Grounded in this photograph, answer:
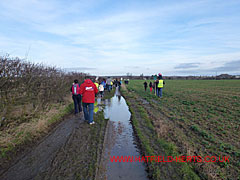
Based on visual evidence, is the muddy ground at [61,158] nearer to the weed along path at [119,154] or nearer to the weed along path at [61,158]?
the weed along path at [61,158]

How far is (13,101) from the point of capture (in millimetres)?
5703

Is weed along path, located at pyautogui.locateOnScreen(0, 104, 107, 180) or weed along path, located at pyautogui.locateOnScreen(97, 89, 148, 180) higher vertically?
weed along path, located at pyautogui.locateOnScreen(0, 104, 107, 180)

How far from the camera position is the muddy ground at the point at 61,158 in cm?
345

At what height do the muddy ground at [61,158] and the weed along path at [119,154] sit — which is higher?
the muddy ground at [61,158]

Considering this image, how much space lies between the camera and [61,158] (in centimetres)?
410

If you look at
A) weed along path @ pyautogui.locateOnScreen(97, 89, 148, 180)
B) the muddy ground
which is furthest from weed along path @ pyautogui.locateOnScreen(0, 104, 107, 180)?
weed along path @ pyautogui.locateOnScreen(97, 89, 148, 180)

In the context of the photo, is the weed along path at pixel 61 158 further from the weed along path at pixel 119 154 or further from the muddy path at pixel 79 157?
the weed along path at pixel 119 154

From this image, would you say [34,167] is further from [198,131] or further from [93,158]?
[198,131]

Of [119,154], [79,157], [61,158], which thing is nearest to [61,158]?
[61,158]

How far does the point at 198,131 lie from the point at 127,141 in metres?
2.89

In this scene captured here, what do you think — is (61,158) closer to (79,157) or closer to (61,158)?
(61,158)

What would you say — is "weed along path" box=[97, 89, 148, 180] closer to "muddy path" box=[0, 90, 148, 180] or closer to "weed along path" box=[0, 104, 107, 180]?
"muddy path" box=[0, 90, 148, 180]

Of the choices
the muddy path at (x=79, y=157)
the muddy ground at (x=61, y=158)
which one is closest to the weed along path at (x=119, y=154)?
the muddy path at (x=79, y=157)

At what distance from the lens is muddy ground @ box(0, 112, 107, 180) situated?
3.45 m
